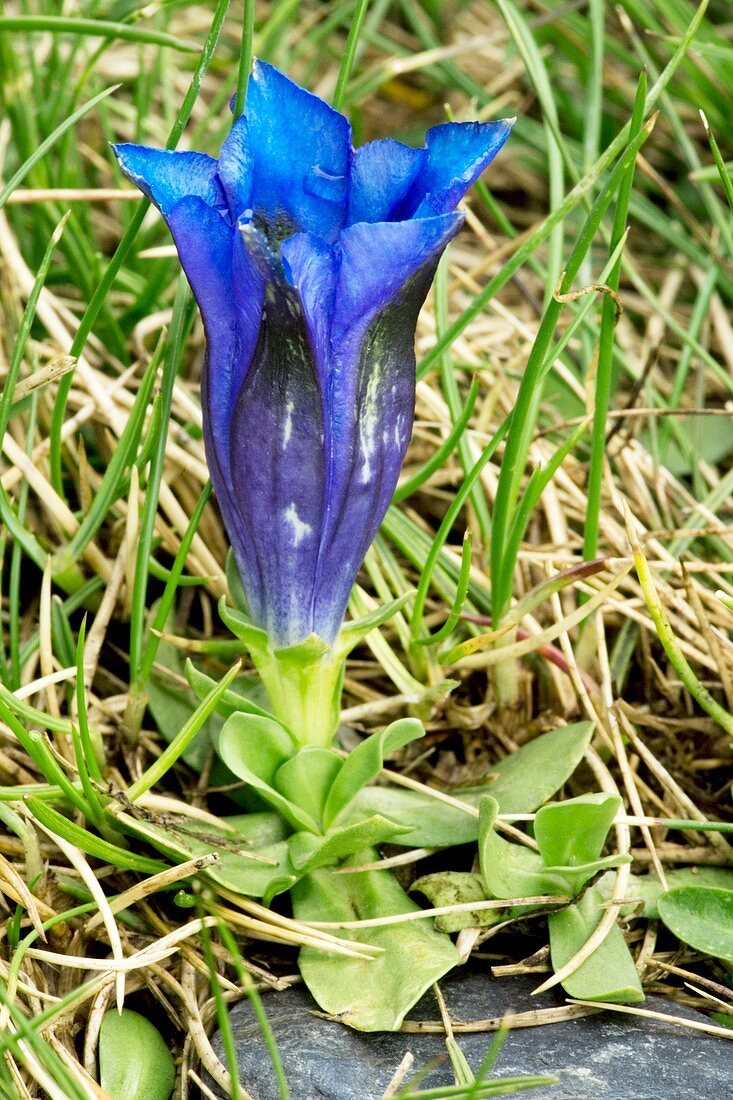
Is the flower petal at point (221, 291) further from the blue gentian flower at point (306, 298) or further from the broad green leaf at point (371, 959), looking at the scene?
the broad green leaf at point (371, 959)

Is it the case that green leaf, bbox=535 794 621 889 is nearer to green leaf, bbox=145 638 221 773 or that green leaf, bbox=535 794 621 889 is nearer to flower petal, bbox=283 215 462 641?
flower petal, bbox=283 215 462 641

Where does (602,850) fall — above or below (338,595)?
below

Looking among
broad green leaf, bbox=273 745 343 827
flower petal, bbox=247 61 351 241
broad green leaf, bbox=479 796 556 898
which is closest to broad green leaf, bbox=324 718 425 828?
broad green leaf, bbox=273 745 343 827

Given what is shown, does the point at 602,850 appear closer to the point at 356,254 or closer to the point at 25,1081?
the point at 25,1081

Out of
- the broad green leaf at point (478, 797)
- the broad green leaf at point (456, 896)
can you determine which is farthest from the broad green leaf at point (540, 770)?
the broad green leaf at point (456, 896)

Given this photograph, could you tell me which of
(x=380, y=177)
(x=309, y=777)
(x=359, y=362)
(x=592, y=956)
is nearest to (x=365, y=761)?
(x=309, y=777)

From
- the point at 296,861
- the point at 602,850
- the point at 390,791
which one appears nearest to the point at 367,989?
the point at 296,861
